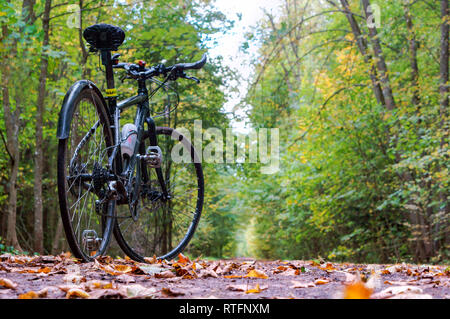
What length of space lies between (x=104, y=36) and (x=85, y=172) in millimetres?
902

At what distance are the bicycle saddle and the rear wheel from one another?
1.28ft

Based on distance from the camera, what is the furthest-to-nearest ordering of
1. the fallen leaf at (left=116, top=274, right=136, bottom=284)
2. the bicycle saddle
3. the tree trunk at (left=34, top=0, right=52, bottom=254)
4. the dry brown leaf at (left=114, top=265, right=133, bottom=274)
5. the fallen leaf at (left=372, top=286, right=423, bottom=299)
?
the tree trunk at (left=34, top=0, right=52, bottom=254) → the bicycle saddle → the dry brown leaf at (left=114, top=265, right=133, bottom=274) → the fallen leaf at (left=116, top=274, right=136, bottom=284) → the fallen leaf at (left=372, top=286, right=423, bottom=299)

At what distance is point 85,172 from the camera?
100 inches

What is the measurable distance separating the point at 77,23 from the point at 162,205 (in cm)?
449

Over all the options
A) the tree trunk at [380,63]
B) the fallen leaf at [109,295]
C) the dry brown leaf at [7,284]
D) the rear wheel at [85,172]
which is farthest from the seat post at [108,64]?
the tree trunk at [380,63]

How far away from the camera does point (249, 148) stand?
1132cm

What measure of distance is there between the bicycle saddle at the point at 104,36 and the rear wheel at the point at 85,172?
0.39 metres

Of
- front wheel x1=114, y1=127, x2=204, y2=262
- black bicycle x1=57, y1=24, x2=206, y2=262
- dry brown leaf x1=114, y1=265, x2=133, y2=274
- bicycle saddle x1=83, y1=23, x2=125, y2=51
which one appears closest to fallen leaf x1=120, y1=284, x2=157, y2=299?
dry brown leaf x1=114, y1=265, x2=133, y2=274

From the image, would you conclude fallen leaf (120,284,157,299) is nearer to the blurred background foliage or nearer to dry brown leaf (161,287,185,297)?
dry brown leaf (161,287,185,297)

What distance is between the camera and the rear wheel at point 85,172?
2.25 m

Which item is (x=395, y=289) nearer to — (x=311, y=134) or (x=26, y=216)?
(x=311, y=134)

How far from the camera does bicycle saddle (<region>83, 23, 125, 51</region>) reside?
2797 mm
